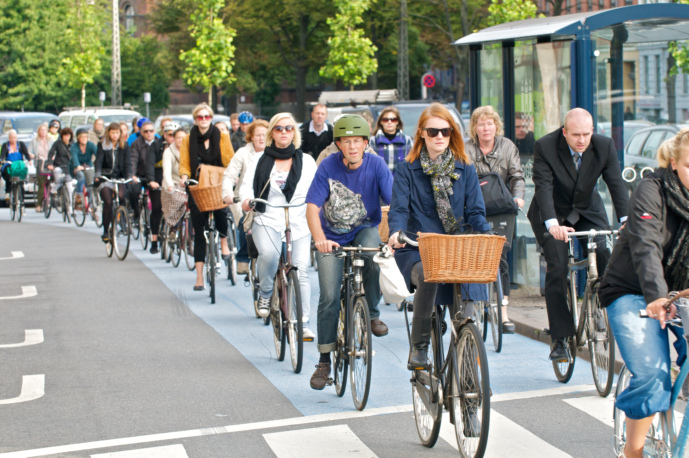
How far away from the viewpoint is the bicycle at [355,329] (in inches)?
236

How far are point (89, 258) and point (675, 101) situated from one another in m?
8.50

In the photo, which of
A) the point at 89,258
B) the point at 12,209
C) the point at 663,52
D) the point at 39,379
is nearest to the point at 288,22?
the point at 12,209

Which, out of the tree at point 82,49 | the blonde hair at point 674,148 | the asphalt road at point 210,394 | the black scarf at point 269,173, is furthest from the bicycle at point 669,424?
the tree at point 82,49

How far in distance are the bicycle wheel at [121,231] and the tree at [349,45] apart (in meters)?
25.1

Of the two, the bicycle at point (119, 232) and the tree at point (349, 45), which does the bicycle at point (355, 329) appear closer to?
the bicycle at point (119, 232)

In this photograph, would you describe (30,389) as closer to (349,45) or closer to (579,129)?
(579,129)

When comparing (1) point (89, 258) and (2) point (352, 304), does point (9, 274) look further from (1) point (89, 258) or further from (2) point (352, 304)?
(2) point (352, 304)

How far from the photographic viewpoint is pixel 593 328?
6.62 metres

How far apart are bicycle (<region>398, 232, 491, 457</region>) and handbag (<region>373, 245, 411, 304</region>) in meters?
0.25

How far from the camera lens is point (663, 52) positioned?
10.5 metres

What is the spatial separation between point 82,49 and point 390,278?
48.7 meters

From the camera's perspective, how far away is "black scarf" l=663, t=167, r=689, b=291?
13.3 ft

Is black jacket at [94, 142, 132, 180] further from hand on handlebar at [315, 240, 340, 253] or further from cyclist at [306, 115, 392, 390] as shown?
hand on handlebar at [315, 240, 340, 253]

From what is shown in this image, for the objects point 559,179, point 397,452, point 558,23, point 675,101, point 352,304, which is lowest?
point 397,452
